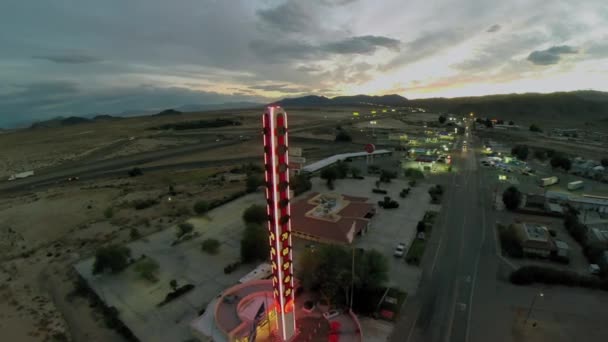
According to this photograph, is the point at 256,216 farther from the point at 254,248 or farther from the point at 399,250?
the point at 399,250

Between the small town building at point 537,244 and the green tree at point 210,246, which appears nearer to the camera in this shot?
the small town building at point 537,244

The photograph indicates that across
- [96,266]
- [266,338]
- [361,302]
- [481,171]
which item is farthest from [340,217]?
[481,171]

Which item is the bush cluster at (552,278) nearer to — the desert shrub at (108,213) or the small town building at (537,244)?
the small town building at (537,244)

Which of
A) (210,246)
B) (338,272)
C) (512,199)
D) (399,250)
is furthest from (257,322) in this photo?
(512,199)

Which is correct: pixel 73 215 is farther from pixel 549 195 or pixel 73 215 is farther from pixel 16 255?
pixel 549 195

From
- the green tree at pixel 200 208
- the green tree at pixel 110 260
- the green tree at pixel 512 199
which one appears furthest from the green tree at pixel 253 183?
the green tree at pixel 512 199

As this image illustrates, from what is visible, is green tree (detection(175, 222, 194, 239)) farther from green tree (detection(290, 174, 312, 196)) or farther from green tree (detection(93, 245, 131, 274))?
green tree (detection(290, 174, 312, 196))
